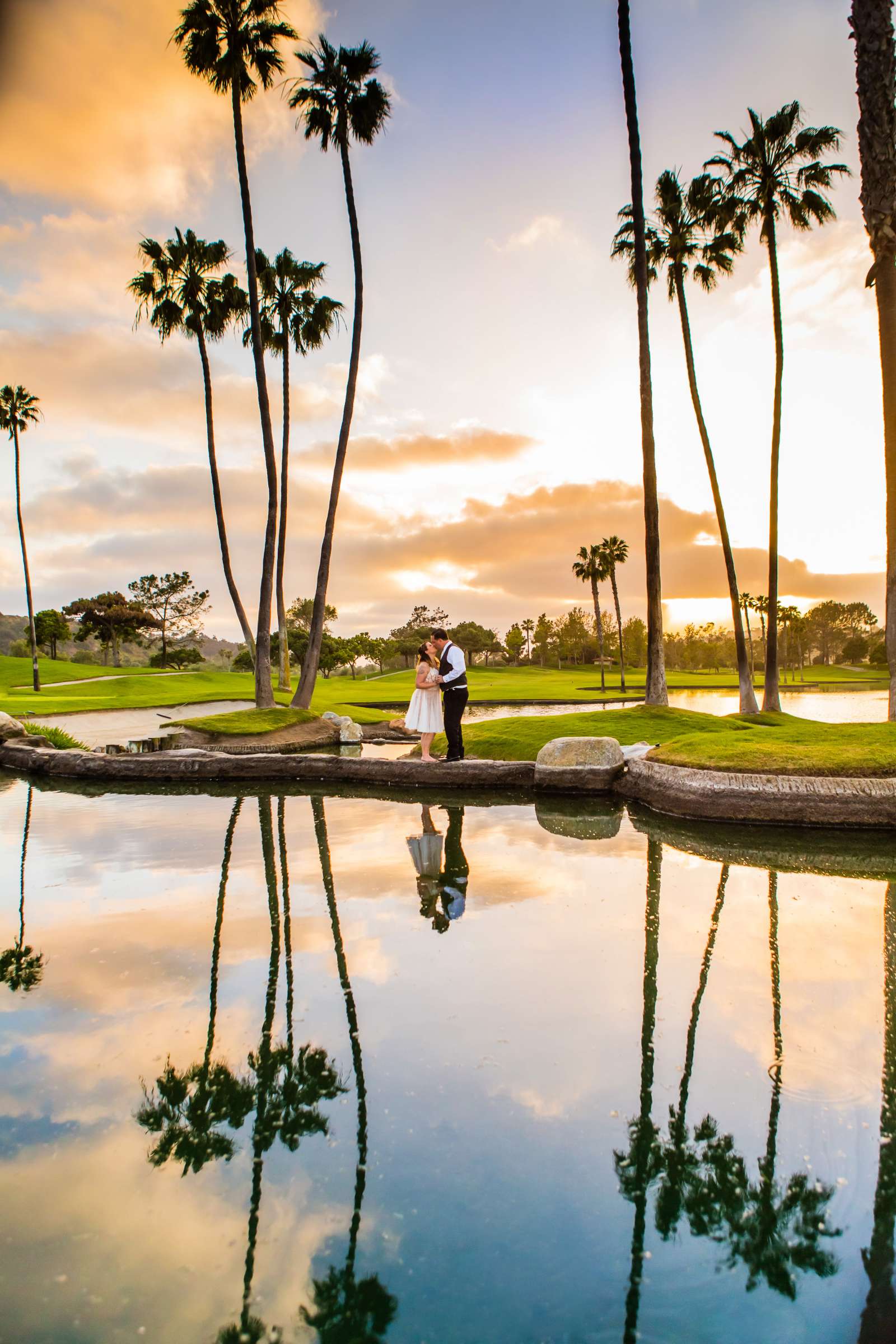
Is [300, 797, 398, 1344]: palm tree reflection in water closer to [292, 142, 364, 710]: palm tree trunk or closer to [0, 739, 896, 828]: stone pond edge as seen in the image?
[0, 739, 896, 828]: stone pond edge

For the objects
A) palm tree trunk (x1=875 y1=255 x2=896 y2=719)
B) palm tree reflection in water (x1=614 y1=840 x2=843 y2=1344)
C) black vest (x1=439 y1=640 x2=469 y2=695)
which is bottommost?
palm tree reflection in water (x1=614 y1=840 x2=843 y2=1344)

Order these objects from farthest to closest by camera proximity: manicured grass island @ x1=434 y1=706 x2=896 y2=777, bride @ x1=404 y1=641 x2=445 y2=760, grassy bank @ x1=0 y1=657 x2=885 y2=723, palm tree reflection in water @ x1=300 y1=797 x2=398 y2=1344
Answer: grassy bank @ x1=0 y1=657 x2=885 y2=723, bride @ x1=404 y1=641 x2=445 y2=760, manicured grass island @ x1=434 y1=706 x2=896 y2=777, palm tree reflection in water @ x1=300 y1=797 x2=398 y2=1344

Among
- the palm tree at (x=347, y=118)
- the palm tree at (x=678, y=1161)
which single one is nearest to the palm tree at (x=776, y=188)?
the palm tree at (x=347, y=118)

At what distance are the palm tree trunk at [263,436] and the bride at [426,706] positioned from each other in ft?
28.1

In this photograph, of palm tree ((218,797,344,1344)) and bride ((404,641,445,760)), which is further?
bride ((404,641,445,760))

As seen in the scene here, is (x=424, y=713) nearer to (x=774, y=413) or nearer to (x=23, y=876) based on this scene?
(x=23, y=876)

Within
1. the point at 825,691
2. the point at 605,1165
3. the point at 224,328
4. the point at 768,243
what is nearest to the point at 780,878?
the point at 605,1165

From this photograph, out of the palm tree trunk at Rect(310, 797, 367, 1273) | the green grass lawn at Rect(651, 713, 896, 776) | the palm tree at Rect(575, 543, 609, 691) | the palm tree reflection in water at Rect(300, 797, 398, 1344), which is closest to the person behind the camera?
the palm tree reflection in water at Rect(300, 797, 398, 1344)

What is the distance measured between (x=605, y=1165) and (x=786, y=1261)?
0.56m

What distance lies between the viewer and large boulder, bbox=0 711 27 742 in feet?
51.1

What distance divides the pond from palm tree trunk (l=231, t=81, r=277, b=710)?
14.9 m

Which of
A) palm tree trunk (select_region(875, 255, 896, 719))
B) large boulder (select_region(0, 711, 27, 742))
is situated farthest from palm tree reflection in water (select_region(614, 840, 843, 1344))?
large boulder (select_region(0, 711, 27, 742))

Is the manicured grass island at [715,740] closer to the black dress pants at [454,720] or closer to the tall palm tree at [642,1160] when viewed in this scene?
the black dress pants at [454,720]

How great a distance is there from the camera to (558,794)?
9.84 m
